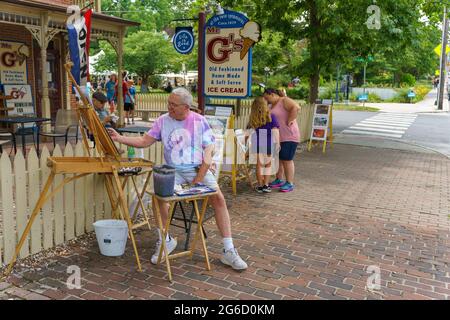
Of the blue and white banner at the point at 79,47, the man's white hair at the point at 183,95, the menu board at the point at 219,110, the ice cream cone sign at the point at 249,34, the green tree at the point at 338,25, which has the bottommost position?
the menu board at the point at 219,110

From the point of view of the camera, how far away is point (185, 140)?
176 inches

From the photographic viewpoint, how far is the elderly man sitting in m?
4.42

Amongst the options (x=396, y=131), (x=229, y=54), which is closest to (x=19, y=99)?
(x=229, y=54)

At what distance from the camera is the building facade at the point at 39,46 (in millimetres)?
10578

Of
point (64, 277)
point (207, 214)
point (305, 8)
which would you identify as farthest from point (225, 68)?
point (305, 8)

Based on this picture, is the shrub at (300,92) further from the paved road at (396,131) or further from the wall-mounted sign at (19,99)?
the wall-mounted sign at (19,99)

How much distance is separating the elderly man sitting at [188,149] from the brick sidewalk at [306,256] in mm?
355

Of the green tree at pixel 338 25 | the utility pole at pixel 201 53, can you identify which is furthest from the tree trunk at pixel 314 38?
the utility pole at pixel 201 53

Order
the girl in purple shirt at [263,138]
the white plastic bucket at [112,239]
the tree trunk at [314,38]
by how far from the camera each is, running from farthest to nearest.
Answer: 1. the tree trunk at [314,38]
2. the girl in purple shirt at [263,138]
3. the white plastic bucket at [112,239]

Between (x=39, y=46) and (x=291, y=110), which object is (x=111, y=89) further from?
(x=291, y=110)

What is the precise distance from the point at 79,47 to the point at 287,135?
12.7 ft

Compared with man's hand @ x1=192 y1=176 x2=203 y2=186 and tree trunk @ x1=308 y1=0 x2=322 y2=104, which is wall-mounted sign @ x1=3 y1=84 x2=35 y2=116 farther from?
man's hand @ x1=192 y1=176 x2=203 y2=186

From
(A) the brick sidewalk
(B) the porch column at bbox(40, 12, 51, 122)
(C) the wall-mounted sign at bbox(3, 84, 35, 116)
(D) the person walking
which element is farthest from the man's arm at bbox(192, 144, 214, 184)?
(D) the person walking
